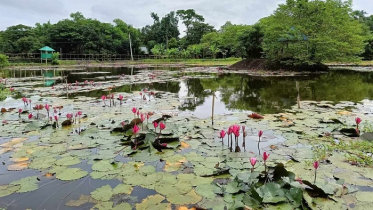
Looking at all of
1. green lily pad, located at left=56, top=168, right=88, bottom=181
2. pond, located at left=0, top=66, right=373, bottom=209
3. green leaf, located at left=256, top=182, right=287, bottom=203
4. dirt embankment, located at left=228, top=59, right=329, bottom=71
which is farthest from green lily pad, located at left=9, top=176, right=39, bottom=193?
dirt embankment, located at left=228, top=59, right=329, bottom=71

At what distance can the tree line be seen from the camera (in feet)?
63.1

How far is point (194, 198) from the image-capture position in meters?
2.53

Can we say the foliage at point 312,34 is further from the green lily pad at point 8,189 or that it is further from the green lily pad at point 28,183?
the green lily pad at point 8,189

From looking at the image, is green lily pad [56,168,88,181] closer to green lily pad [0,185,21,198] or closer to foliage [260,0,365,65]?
green lily pad [0,185,21,198]

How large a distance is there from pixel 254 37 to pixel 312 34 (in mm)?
5450

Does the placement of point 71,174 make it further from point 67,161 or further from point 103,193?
point 103,193

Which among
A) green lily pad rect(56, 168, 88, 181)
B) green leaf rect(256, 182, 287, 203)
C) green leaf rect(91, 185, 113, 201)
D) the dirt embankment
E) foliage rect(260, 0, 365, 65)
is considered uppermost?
foliage rect(260, 0, 365, 65)

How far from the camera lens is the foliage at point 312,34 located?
18828 mm

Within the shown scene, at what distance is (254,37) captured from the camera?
77.6 ft

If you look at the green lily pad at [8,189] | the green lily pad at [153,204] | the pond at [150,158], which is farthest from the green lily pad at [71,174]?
the green lily pad at [153,204]

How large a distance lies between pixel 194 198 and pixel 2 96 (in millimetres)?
9263

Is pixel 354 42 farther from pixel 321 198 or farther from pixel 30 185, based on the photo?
pixel 30 185

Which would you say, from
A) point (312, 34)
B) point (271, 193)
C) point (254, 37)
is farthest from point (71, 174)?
point (254, 37)

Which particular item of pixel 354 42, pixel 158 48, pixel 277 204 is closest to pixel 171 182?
pixel 277 204
